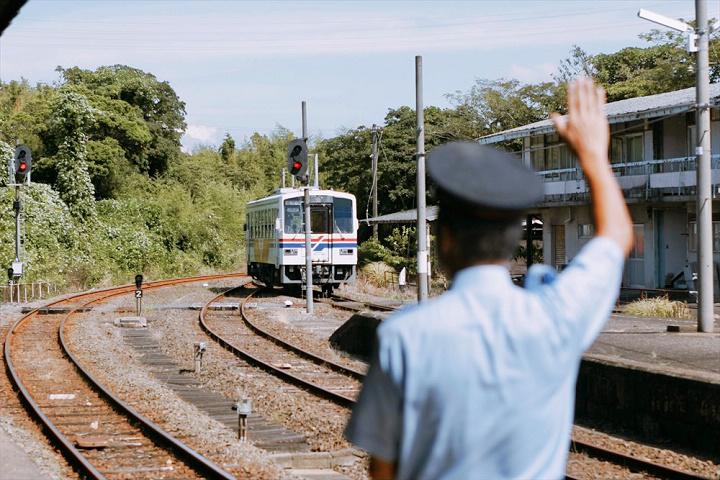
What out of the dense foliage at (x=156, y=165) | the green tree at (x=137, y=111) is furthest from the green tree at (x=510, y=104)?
the green tree at (x=137, y=111)

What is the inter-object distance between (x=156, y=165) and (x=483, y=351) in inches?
2124

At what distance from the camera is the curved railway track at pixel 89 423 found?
795 centimetres

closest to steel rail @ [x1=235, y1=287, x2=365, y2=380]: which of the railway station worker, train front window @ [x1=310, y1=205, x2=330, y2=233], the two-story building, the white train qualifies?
the white train

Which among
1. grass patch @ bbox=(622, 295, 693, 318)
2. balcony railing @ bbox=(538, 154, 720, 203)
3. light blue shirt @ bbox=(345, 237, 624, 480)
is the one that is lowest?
grass patch @ bbox=(622, 295, 693, 318)

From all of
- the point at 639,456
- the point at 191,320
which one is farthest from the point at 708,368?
the point at 191,320

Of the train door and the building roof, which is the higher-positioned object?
the building roof

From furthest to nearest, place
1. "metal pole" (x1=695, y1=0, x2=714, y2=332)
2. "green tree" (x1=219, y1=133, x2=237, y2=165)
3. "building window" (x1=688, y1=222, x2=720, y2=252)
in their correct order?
"green tree" (x1=219, y1=133, x2=237, y2=165)
"building window" (x1=688, y1=222, x2=720, y2=252)
"metal pole" (x1=695, y1=0, x2=714, y2=332)

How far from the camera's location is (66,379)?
12844mm

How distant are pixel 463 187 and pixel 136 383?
36.0 feet

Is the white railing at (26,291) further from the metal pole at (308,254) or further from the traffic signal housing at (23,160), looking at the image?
the metal pole at (308,254)

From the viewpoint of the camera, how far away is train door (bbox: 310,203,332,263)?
25234 millimetres

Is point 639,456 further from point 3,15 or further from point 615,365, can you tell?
point 3,15

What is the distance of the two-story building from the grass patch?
4.04m

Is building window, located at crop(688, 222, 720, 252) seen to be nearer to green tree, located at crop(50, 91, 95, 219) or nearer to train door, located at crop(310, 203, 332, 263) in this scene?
train door, located at crop(310, 203, 332, 263)
